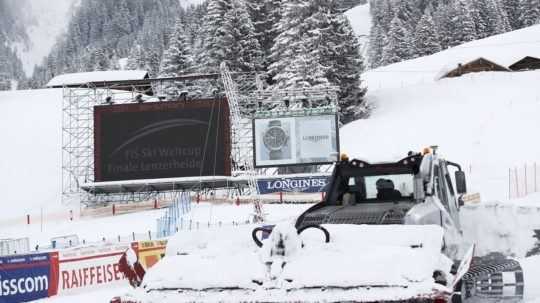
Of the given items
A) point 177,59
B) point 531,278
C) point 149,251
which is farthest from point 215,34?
point 531,278

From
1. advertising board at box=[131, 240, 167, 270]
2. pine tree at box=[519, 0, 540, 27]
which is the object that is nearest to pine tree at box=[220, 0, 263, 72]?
advertising board at box=[131, 240, 167, 270]

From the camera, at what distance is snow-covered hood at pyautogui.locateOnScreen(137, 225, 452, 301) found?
5.40m

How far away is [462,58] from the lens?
82000 mm

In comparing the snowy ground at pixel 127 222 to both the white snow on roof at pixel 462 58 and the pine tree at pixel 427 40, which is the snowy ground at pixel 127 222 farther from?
the pine tree at pixel 427 40

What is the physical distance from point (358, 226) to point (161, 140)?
3508 cm

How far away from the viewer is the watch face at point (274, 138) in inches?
1586

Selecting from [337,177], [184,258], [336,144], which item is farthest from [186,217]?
[184,258]

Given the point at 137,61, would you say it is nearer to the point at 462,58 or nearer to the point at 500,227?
the point at 462,58

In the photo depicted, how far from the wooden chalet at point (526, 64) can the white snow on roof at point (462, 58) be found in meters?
0.89

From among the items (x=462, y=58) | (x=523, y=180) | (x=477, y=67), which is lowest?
(x=523, y=180)

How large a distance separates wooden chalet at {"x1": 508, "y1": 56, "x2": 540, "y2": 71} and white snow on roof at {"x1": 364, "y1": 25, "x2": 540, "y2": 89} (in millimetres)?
892

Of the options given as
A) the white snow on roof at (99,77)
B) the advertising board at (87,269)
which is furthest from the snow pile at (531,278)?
the white snow on roof at (99,77)

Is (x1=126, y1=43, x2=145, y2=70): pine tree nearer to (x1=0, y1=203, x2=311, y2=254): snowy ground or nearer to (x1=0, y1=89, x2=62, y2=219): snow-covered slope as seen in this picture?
(x1=0, y1=89, x2=62, y2=219): snow-covered slope

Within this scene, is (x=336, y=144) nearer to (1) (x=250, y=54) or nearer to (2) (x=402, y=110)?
(2) (x=402, y=110)
